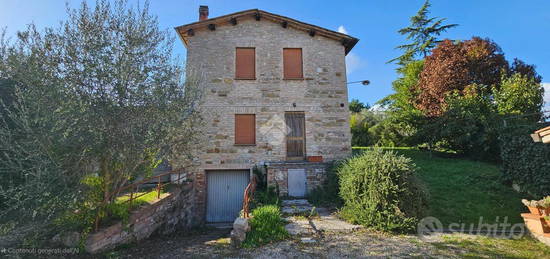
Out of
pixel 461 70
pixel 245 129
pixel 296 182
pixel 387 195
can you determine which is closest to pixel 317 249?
pixel 387 195

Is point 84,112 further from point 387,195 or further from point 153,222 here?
point 387,195

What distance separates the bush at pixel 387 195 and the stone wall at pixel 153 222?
5.09 meters

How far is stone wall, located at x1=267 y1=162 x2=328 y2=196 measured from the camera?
8.68m

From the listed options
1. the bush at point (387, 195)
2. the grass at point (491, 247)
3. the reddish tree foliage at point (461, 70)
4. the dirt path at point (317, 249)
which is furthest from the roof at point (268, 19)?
the grass at point (491, 247)

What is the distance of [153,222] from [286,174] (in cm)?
448

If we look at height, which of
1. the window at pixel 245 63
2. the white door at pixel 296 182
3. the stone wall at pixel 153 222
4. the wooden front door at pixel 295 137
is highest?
the window at pixel 245 63

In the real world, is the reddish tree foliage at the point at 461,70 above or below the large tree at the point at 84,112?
above

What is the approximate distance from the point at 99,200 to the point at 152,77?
2.77 meters

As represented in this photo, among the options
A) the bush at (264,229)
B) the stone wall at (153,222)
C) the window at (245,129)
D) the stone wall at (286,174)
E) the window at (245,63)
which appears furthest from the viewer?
the window at (245,63)

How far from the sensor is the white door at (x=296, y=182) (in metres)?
8.75

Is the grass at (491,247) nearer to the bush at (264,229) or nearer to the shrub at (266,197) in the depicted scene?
the bush at (264,229)

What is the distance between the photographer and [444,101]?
12.1 m

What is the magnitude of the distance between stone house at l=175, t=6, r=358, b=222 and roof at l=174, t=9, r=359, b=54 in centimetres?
4

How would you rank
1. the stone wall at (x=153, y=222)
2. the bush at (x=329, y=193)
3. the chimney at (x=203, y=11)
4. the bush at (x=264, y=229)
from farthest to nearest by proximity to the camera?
the chimney at (x=203, y=11), the bush at (x=329, y=193), the bush at (x=264, y=229), the stone wall at (x=153, y=222)
